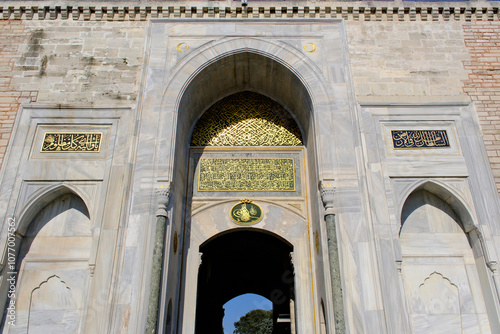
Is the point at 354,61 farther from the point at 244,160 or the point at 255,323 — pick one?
the point at 255,323

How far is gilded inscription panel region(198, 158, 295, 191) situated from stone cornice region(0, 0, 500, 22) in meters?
2.14

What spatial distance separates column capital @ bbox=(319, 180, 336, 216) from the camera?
4637mm

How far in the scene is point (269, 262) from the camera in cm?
894

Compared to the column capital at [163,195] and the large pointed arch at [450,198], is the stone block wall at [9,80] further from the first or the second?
the large pointed arch at [450,198]

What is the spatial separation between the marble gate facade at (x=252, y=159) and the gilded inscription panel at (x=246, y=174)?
8cm

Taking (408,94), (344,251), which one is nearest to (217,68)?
(408,94)

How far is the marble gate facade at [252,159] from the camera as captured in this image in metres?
4.37

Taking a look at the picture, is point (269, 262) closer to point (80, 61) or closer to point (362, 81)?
point (362, 81)

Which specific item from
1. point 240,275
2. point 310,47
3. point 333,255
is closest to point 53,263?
point 333,255

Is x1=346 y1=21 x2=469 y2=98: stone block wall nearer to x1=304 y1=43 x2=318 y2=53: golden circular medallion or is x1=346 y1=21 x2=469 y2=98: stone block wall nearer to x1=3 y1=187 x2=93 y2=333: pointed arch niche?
x1=304 y1=43 x2=318 y2=53: golden circular medallion

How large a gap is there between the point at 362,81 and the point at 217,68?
2026 mm

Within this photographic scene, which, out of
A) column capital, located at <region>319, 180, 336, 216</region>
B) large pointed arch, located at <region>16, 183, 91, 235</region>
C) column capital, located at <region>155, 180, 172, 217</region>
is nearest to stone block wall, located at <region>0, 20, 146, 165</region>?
large pointed arch, located at <region>16, 183, 91, 235</region>

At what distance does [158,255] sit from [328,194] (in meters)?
2.01

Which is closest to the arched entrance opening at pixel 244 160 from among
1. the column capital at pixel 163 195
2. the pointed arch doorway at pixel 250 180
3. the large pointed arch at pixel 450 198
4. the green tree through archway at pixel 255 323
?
the pointed arch doorway at pixel 250 180
